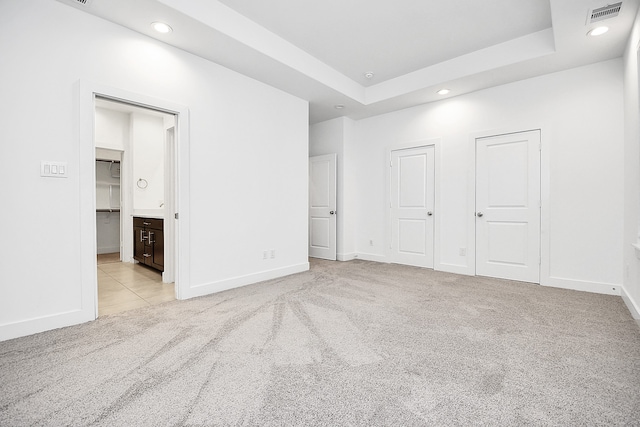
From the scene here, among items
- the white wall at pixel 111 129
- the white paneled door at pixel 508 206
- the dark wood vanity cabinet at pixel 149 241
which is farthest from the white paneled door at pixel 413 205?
the white wall at pixel 111 129

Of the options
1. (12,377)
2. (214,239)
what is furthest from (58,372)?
(214,239)

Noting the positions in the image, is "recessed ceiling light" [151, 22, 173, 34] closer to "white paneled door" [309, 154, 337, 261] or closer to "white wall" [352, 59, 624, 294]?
"white paneled door" [309, 154, 337, 261]

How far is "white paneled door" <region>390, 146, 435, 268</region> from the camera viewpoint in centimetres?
491

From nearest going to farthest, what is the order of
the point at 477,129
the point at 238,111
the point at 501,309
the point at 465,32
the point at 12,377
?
1. the point at 12,377
2. the point at 501,309
3. the point at 465,32
4. the point at 238,111
5. the point at 477,129

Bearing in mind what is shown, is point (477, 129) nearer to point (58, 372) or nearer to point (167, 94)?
point (167, 94)

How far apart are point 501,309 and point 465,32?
3.01 m

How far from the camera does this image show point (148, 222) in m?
4.75

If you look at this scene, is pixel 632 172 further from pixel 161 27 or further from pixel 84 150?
pixel 84 150

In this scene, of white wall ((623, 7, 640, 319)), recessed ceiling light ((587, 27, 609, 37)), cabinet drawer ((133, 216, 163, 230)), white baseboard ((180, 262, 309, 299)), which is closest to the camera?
white wall ((623, 7, 640, 319))

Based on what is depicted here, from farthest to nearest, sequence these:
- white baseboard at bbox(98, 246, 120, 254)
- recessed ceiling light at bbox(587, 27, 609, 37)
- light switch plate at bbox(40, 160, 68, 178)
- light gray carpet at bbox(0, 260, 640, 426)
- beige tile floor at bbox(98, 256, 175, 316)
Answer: white baseboard at bbox(98, 246, 120, 254) < beige tile floor at bbox(98, 256, 175, 316) < recessed ceiling light at bbox(587, 27, 609, 37) < light switch plate at bbox(40, 160, 68, 178) < light gray carpet at bbox(0, 260, 640, 426)

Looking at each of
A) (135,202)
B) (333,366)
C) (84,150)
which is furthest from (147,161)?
(333,366)

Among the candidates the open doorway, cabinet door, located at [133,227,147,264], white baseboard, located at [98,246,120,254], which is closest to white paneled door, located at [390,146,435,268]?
the open doorway

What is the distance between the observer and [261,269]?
160 inches

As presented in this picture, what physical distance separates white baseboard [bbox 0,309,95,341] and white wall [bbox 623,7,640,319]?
15.5 feet
